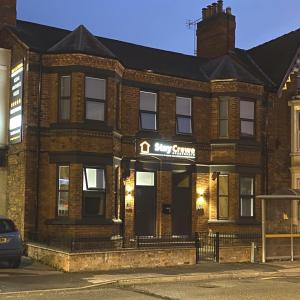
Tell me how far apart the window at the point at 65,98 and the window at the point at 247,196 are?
7866 mm

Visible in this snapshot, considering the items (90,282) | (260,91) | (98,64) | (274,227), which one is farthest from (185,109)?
(90,282)

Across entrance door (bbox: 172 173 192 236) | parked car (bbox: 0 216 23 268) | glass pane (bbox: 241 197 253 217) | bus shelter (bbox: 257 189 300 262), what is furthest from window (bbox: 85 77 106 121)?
glass pane (bbox: 241 197 253 217)

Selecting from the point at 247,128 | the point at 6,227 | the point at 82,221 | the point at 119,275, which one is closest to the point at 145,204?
the point at 82,221

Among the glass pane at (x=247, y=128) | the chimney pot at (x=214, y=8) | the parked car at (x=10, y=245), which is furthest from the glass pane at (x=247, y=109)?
the parked car at (x=10, y=245)

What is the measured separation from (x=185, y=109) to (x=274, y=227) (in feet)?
20.9

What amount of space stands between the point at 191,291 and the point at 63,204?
25.5 ft

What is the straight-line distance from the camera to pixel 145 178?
22453mm

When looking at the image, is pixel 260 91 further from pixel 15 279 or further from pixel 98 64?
pixel 15 279

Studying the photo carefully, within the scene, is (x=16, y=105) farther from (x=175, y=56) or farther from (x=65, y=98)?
(x=175, y=56)

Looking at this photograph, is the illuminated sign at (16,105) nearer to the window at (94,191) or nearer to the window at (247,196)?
the window at (94,191)

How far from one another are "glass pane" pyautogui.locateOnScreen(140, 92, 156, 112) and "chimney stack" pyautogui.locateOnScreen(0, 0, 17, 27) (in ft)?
19.3

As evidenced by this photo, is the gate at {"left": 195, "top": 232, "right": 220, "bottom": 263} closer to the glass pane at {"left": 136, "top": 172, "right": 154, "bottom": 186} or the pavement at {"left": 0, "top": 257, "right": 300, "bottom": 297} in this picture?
the pavement at {"left": 0, "top": 257, "right": 300, "bottom": 297}

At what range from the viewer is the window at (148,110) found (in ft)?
73.8

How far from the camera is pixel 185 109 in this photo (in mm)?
23531
